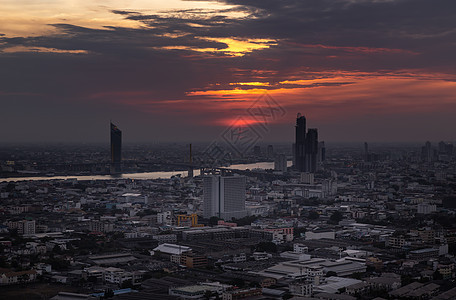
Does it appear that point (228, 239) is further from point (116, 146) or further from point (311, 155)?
point (116, 146)

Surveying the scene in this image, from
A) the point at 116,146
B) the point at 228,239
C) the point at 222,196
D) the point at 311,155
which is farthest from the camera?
the point at 116,146

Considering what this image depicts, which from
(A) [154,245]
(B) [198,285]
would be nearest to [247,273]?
(B) [198,285]

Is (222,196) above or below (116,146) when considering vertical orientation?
below

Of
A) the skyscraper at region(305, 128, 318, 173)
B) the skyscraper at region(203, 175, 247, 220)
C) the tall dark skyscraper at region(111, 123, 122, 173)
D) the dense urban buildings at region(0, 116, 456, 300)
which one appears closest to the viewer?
the dense urban buildings at region(0, 116, 456, 300)

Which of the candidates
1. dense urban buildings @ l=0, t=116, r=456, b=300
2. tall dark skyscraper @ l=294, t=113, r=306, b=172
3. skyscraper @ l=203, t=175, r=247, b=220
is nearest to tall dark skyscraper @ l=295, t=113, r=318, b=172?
tall dark skyscraper @ l=294, t=113, r=306, b=172

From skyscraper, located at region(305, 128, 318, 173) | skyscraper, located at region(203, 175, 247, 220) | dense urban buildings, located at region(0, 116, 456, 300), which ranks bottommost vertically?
dense urban buildings, located at region(0, 116, 456, 300)

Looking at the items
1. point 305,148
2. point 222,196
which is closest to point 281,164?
point 305,148

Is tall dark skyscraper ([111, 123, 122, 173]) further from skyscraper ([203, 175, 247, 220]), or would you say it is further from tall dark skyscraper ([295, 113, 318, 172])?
skyscraper ([203, 175, 247, 220])

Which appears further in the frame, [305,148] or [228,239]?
→ [305,148]
